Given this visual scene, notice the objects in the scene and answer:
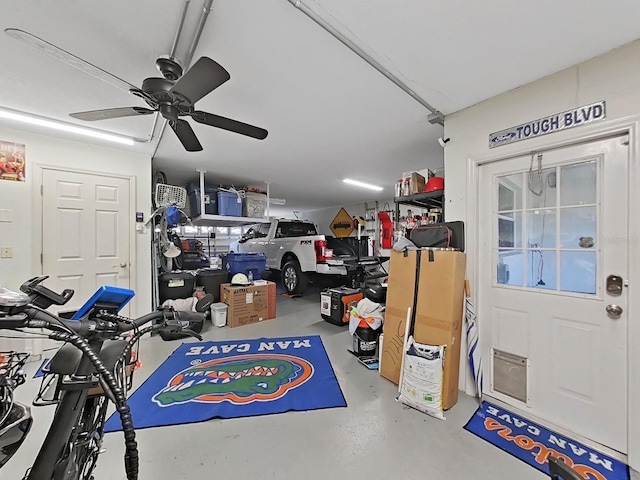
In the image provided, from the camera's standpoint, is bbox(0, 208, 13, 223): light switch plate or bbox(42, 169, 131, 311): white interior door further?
bbox(42, 169, 131, 311): white interior door

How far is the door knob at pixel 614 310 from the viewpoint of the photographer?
1.72 meters

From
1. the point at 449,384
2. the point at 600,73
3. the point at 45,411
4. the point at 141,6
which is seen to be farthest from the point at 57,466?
the point at 600,73

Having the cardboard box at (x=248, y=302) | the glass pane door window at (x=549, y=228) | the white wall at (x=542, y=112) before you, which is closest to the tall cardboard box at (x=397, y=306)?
the white wall at (x=542, y=112)

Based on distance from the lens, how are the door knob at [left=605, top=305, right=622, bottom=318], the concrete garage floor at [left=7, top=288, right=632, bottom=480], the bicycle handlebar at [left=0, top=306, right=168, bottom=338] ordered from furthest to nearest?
the door knob at [left=605, top=305, right=622, bottom=318], the concrete garage floor at [left=7, top=288, right=632, bottom=480], the bicycle handlebar at [left=0, top=306, right=168, bottom=338]

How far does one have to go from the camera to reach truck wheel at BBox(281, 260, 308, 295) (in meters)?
6.30

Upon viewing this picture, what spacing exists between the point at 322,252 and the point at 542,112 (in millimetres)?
4133

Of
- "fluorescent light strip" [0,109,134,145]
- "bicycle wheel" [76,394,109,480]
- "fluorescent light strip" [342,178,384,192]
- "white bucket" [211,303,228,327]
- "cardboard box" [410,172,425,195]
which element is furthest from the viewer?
"fluorescent light strip" [342,178,384,192]

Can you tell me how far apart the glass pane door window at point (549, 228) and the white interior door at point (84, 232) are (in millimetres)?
4513

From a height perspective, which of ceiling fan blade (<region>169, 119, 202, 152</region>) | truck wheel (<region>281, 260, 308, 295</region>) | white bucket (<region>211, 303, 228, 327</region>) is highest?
ceiling fan blade (<region>169, 119, 202, 152</region>)

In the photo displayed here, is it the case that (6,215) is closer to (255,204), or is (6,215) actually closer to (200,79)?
(200,79)

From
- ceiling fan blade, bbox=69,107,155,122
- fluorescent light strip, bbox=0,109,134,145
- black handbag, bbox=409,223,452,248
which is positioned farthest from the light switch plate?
black handbag, bbox=409,223,452,248

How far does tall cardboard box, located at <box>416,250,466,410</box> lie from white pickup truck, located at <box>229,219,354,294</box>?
9.62 ft

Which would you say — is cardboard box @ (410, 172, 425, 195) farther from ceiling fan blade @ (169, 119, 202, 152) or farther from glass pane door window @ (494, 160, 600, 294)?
ceiling fan blade @ (169, 119, 202, 152)

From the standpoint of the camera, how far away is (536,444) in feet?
5.94
